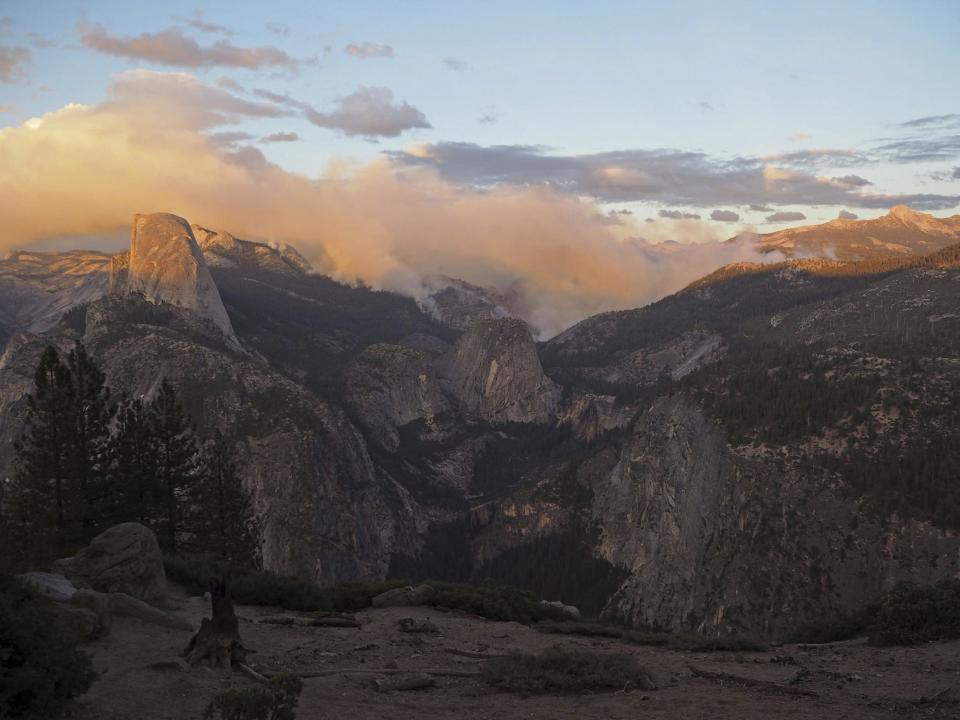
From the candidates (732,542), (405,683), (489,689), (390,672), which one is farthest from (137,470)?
(732,542)

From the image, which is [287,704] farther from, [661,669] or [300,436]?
[300,436]

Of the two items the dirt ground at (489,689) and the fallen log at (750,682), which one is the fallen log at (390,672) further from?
the fallen log at (750,682)

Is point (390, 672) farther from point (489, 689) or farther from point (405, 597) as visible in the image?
point (405, 597)

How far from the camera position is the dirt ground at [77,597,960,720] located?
2019cm

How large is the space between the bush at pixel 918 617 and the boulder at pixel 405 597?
59.0 ft

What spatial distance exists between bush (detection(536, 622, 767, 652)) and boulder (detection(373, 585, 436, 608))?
5685 mm

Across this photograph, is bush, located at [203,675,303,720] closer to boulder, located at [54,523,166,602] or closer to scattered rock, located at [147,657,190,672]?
scattered rock, located at [147,657,190,672]

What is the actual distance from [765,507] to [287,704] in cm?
11264

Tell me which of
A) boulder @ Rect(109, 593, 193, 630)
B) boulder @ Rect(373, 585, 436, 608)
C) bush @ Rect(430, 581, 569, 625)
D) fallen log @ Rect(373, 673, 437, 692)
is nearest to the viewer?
fallen log @ Rect(373, 673, 437, 692)

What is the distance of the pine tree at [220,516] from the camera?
58219 mm

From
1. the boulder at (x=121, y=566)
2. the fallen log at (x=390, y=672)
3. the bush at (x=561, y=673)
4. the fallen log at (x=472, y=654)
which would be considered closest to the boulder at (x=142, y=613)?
the boulder at (x=121, y=566)

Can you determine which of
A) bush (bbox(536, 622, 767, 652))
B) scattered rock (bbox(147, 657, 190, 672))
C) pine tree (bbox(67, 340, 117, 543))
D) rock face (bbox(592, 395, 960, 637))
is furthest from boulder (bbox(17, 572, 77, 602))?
rock face (bbox(592, 395, 960, 637))

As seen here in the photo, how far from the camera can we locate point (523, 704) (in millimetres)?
21641

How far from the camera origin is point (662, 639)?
3112cm
